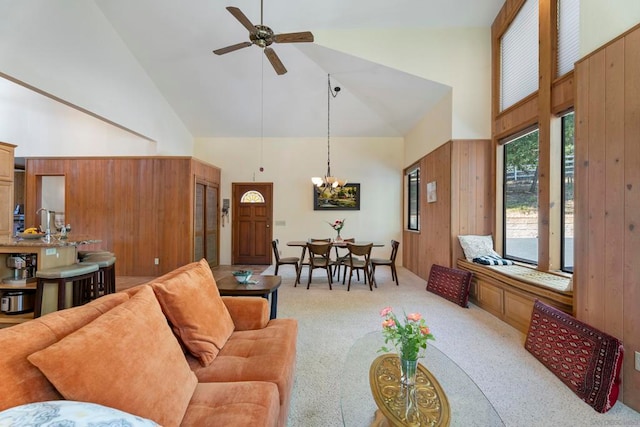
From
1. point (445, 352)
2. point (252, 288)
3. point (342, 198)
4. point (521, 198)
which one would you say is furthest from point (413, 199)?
point (252, 288)

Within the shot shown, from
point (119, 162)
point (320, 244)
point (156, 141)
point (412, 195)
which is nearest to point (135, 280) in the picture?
point (119, 162)

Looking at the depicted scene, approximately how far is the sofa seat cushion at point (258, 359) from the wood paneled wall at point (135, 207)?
13.6 feet

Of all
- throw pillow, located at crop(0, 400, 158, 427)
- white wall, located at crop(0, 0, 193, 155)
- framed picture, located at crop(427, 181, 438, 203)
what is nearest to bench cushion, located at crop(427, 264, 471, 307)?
framed picture, located at crop(427, 181, 438, 203)

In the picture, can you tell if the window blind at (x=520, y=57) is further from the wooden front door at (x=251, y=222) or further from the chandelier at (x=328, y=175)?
the wooden front door at (x=251, y=222)

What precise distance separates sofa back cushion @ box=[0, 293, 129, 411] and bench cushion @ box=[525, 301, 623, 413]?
9.47 ft

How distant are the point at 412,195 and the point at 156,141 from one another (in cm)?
547

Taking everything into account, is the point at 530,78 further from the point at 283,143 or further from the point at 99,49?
the point at 99,49

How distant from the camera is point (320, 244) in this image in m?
4.66

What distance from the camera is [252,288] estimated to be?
2.49m

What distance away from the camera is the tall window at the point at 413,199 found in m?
5.91

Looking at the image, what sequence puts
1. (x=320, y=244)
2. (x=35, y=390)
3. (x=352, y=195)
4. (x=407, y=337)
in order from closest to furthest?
(x=35, y=390) < (x=407, y=337) < (x=320, y=244) < (x=352, y=195)

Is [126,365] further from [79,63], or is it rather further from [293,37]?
[79,63]

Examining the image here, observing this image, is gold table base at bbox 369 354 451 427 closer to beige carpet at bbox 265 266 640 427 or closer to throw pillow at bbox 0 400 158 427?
beige carpet at bbox 265 266 640 427

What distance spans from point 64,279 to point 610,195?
15.8ft
